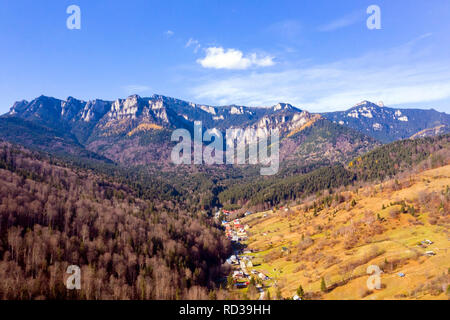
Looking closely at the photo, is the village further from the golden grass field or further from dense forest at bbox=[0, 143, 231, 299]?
dense forest at bbox=[0, 143, 231, 299]

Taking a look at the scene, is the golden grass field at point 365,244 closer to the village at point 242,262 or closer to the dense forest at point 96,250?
the village at point 242,262

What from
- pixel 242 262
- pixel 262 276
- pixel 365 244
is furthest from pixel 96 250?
pixel 365 244

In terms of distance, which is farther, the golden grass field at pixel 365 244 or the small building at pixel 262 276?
the small building at pixel 262 276

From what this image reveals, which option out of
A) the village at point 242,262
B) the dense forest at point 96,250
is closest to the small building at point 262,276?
the village at point 242,262

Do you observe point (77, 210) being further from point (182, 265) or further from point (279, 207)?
point (279, 207)

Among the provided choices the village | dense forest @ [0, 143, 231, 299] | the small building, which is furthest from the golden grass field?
dense forest @ [0, 143, 231, 299]
